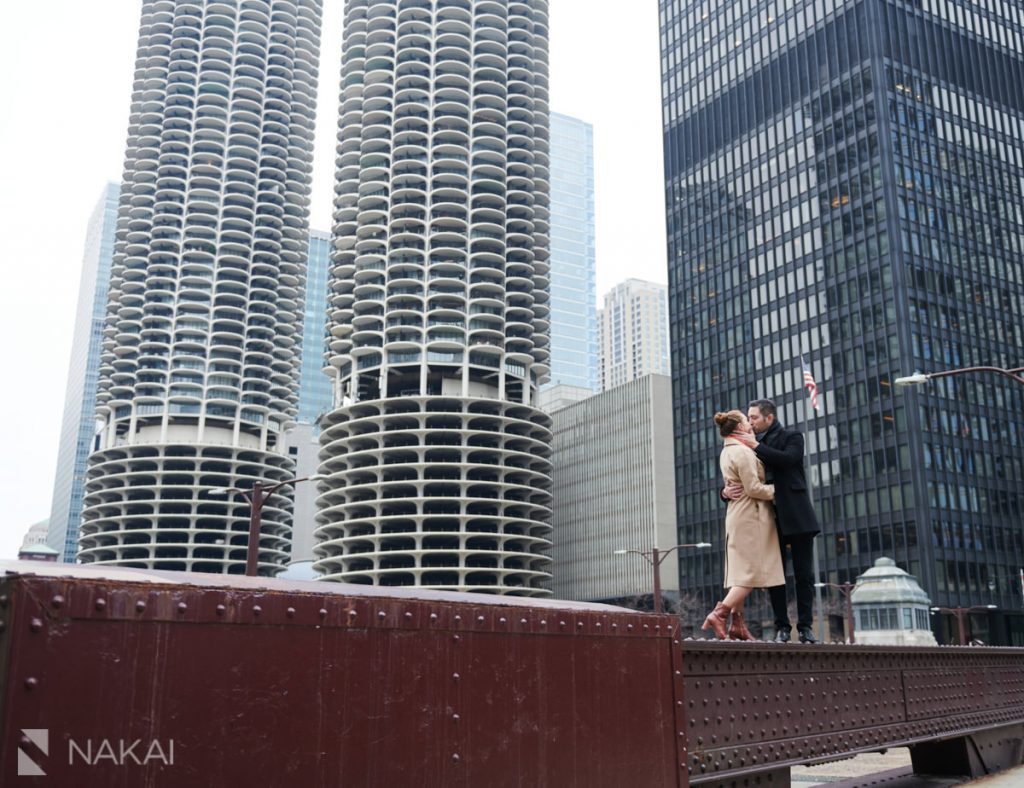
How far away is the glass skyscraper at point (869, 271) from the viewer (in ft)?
289

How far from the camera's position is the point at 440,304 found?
116938mm

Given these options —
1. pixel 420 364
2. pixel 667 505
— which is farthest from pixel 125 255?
pixel 667 505

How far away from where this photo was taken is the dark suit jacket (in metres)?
8.02

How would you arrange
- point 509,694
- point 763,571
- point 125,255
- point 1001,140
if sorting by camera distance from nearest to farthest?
point 509,694, point 763,571, point 1001,140, point 125,255

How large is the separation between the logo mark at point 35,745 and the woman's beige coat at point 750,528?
5.61 m

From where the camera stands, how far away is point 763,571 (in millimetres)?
7953

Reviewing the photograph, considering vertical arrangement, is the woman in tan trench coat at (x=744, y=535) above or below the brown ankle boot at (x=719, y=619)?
above

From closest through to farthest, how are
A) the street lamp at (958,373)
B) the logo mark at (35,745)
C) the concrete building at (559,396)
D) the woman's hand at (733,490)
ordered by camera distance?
the logo mark at (35,745) < the woman's hand at (733,490) < the street lamp at (958,373) < the concrete building at (559,396)

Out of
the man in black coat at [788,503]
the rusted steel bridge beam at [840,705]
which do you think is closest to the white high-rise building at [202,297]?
the rusted steel bridge beam at [840,705]

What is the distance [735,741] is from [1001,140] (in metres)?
113

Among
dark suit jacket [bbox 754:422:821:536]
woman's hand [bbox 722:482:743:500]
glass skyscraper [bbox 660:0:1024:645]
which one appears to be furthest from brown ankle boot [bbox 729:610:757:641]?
glass skyscraper [bbox 660:0:1024:645]

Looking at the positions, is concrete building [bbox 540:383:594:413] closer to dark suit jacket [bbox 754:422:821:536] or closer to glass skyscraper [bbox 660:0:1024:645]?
glass skyscraper [bbox 660:0:1024:645]

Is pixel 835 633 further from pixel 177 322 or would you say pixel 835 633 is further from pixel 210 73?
pixel 210 73

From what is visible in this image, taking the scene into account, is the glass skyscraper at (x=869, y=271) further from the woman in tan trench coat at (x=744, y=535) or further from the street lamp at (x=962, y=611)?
the woman in tan trench coat at (x=744, y=535)
